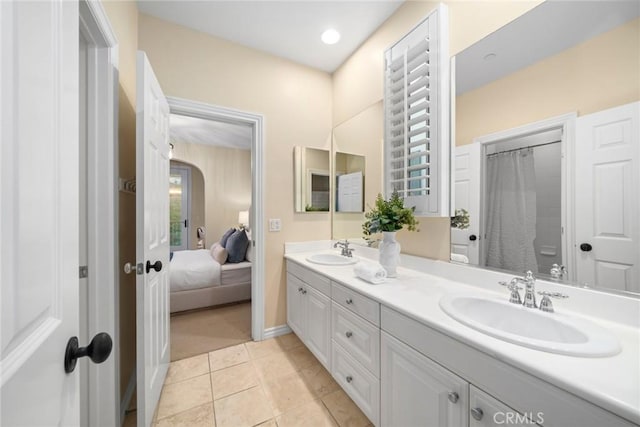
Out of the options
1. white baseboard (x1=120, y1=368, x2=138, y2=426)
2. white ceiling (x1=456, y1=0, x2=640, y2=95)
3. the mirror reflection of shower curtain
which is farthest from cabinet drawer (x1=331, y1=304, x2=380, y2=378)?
white ceiling (x1=456, y1=0, x2=640, y2=95)

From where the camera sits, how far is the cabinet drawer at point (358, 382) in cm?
123

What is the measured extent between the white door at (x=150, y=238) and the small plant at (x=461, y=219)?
166cm

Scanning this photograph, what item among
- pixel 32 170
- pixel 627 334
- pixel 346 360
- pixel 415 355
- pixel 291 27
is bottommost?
pixel 346 360

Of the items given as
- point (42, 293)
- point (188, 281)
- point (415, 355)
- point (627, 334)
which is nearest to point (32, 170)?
point (42, 293)

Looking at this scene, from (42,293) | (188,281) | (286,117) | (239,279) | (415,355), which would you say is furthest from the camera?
(239,279)

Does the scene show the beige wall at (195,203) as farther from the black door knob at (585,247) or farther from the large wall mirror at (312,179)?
the black door knob at (585,247)

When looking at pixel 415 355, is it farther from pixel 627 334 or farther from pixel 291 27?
pixel 291 27

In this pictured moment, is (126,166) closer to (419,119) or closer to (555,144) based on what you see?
(419,119)

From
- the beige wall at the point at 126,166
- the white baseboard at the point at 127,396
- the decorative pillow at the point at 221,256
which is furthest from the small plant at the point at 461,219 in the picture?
the decorative pillow at the point at 221,256

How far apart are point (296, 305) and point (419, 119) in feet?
5.50

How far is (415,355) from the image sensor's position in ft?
3.32

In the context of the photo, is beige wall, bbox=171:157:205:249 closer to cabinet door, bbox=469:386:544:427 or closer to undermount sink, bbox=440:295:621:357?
undermount sink, bbox=440:295:621:357

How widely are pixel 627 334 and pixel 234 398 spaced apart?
6.18 ft

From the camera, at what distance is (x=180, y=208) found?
18.0ft
